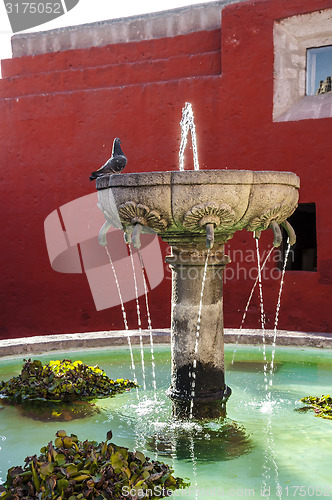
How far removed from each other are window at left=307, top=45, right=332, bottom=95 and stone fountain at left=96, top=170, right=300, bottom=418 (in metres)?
4.05

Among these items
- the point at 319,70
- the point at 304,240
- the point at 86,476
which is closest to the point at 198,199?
the point at 86,476

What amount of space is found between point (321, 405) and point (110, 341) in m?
2.12

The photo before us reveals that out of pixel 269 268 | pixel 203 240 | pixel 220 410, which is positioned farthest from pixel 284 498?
pixel 269 268

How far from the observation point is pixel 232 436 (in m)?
2.90

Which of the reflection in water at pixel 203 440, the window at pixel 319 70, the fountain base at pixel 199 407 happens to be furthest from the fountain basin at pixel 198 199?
the window at pixel 319 70

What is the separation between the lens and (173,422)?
10.2 feet

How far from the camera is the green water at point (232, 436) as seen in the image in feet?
7.80

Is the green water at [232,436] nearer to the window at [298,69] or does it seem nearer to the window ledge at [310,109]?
the window ledge at [310,109]

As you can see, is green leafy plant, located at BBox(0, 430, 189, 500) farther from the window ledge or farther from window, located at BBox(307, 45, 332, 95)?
window, located at BBox(307, 45, 332, 95)

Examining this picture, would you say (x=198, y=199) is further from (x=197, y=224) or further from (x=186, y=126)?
(x=186, y=126)

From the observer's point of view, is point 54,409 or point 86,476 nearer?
point 86,476

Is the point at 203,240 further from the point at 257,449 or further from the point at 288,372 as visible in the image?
the point at 288,372

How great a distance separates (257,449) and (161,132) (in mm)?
5146

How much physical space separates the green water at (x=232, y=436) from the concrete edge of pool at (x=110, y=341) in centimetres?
47
